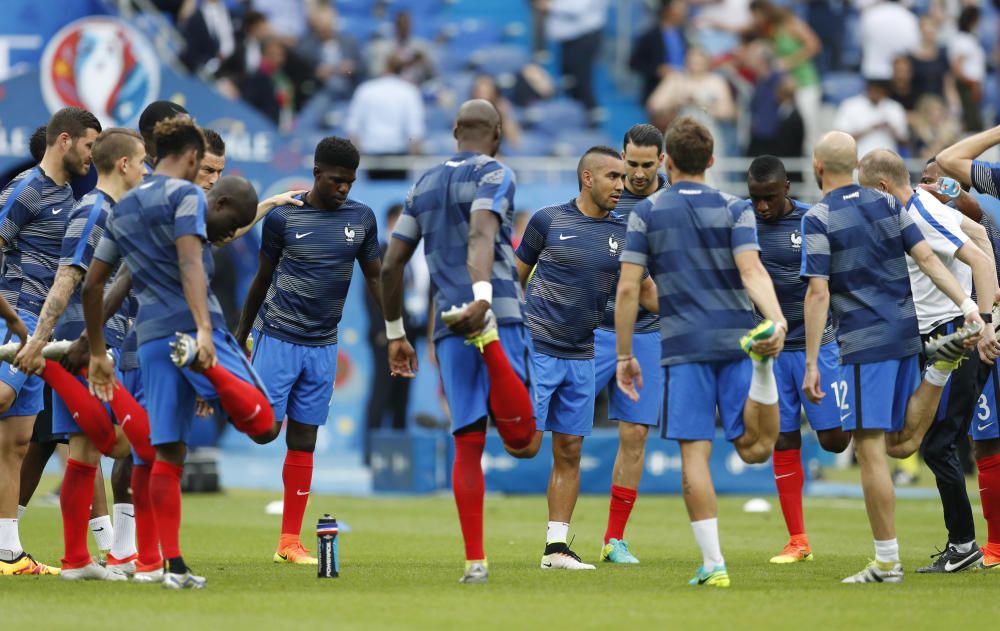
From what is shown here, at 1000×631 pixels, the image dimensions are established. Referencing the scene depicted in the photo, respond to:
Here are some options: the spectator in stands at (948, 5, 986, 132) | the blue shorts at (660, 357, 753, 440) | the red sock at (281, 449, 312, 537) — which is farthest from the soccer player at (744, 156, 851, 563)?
the spectator in stands at (948, 5, 986, 132)

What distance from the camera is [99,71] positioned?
2019 centimetres

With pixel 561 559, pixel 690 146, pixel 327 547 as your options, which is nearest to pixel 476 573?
pixel 327 547

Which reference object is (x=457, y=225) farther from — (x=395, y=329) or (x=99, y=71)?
(x=99, y=71)

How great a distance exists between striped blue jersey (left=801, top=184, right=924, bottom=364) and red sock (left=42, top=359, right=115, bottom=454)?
A: 4.40m

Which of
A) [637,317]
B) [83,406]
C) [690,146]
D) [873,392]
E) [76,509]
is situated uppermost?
[690,146]

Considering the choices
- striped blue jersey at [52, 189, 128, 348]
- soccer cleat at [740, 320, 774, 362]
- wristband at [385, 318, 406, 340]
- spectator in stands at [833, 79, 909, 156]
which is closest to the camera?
soccer cleat at [740, 320, 774, 362]

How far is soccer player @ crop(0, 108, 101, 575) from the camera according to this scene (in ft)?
34.2

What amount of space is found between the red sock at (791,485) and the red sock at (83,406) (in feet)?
15.7

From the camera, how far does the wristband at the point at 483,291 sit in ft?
29.1

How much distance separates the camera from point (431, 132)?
2547 centimetres

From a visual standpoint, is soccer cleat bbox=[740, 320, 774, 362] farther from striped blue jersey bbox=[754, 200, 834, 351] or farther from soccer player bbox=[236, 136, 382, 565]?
soccer player bbox=[236, 136, 382, 565]

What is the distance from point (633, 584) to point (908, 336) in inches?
89.3

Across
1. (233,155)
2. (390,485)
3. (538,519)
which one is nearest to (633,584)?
(538,519)

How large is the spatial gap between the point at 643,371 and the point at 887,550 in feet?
9.32
